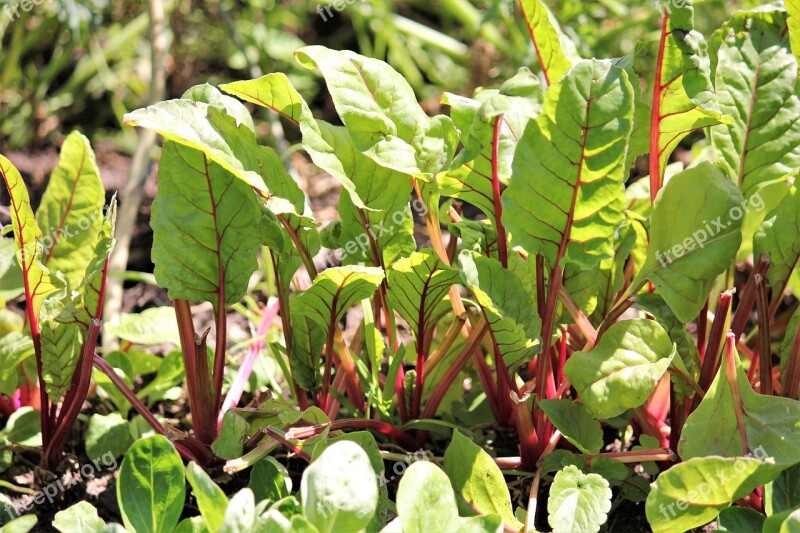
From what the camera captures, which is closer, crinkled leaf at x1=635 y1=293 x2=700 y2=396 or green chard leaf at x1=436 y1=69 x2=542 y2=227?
green chard leaf at x1=436 y1=69 x2=542 y2=227

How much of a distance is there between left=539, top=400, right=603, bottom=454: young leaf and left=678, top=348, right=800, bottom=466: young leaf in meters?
0.12

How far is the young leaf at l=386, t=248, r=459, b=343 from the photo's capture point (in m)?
1.19

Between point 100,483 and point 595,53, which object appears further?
point 595,53

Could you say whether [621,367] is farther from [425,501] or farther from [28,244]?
[28,244]

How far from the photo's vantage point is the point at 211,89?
120 centimetres

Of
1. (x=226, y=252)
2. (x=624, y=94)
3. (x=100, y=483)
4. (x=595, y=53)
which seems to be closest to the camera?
(x=624, y=94)

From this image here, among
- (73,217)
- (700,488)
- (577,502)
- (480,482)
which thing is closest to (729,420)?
(700,488)

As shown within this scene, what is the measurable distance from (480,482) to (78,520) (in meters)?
0.54

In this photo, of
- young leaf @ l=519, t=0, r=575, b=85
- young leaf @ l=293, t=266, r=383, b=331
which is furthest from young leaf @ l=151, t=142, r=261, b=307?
young leaf @ l=519, t=0, r=575, b=85

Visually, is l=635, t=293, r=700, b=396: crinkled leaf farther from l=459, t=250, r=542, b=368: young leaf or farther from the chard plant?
the chard plant

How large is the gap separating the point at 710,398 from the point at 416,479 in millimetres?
409

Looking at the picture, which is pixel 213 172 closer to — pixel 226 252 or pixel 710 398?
pixel 226 252

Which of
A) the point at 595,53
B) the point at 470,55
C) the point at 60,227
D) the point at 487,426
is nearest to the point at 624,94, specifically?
the point at 487,426

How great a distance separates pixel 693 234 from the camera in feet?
3.76
